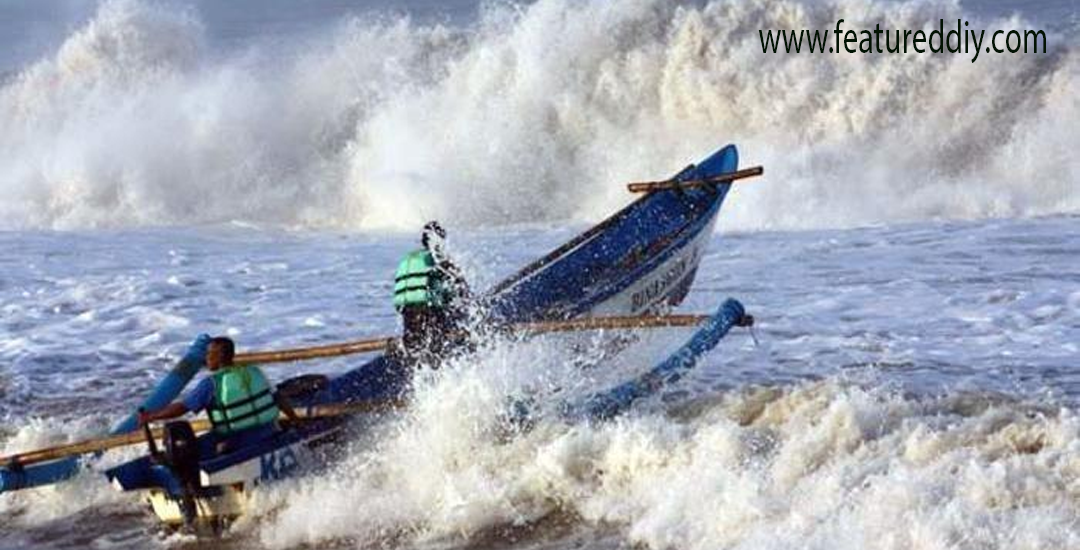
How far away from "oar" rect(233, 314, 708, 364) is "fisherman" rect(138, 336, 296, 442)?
106cm

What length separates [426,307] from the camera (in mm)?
10227

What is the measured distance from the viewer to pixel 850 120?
71.1 ft

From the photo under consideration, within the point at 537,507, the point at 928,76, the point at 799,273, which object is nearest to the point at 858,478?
the point at 537,507

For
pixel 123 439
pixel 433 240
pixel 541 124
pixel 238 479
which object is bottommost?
pixel 238 479

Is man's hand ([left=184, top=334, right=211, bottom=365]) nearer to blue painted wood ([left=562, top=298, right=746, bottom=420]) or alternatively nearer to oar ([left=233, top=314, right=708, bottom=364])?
oar ([left=233, top=314, right=708, bottom=364])

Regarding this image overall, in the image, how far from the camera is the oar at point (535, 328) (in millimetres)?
10195

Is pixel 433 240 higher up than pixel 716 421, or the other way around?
pixel 433 240

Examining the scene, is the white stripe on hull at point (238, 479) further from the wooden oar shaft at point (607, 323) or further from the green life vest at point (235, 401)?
the wooden oar shaft at point (607, 323)

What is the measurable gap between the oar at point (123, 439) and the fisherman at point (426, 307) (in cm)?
74

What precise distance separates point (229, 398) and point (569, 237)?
1102 cm

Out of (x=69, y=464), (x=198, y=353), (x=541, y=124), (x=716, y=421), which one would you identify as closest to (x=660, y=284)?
(x=716, y=421)

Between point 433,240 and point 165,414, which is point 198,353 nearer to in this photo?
point 165,414

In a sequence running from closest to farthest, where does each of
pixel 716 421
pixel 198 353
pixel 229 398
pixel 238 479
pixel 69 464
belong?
pixel 238 479, pixel 229 398, pixel 69 464, pixel 716 421, pixel 198 353

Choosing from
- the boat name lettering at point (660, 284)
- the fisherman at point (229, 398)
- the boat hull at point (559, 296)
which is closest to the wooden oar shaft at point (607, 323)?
the boat hull at point (559, 296)
